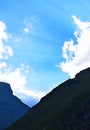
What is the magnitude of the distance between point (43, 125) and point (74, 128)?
24.8m

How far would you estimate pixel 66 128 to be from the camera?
16438 cm

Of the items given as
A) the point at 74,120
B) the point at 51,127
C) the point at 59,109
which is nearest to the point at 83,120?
the point at 74,120

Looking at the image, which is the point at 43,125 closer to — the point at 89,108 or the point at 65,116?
the point at 65,116

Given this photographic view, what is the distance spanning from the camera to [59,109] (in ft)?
656

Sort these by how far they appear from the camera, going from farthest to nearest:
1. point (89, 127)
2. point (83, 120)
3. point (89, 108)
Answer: point (89, 108) → point (83, 120) → point (89, 127)

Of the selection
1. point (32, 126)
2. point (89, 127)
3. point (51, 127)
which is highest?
point (32, 126)

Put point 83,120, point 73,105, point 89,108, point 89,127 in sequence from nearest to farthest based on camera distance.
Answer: point 89,127
point 83,120
point 89,108
point 73,105

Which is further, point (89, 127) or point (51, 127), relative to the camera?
point (51, 127)

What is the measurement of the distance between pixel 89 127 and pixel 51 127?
23.0m

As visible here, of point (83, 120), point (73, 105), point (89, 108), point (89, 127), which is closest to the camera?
point (89, 127)

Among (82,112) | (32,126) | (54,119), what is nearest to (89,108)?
(82,112)

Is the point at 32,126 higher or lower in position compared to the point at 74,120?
higher

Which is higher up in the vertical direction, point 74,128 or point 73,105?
point 73,105

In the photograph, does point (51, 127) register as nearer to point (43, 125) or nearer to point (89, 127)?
point (43, 125)
